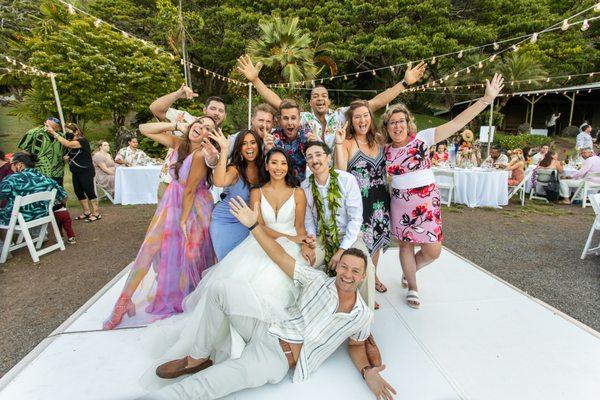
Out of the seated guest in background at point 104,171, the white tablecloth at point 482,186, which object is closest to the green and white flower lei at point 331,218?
the white tablecloth at point 482,186

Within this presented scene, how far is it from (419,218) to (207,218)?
170 cm

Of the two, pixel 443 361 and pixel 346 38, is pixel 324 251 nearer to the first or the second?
pixel 443 361

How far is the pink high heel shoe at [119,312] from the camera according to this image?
2.45 metres

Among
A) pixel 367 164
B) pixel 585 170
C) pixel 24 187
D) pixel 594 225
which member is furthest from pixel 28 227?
pixel 585 170

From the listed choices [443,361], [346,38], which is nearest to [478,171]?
[443,361]

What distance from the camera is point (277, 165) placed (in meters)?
2.26

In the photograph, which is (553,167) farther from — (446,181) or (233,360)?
(233,360)

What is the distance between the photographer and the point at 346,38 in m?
17.6

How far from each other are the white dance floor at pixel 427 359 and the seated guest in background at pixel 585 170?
6270 mm

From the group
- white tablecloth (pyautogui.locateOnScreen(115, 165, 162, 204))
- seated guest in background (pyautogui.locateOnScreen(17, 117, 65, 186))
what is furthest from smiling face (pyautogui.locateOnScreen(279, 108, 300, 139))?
white tablecloth (pyautogui.locateOnScreen(115, 165, 162, 204))

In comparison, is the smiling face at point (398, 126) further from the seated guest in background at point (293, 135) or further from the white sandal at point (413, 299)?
the white sandal at point (413, 299)

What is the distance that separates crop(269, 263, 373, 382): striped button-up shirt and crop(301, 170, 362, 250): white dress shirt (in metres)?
0.49

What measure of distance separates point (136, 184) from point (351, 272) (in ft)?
21.4

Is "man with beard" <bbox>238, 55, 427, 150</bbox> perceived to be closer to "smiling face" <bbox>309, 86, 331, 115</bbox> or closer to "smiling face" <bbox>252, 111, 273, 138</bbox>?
"smiling face" <bbox>309, 86, 331, 115</bbox>
